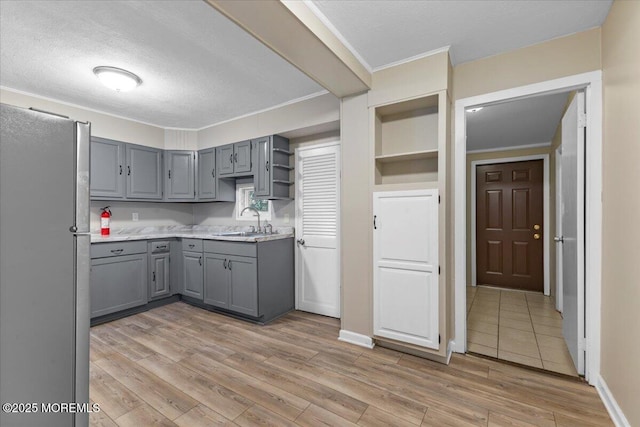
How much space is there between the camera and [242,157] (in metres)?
3.67

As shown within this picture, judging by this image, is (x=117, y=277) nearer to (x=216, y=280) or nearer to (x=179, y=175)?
(x=216, y=280)

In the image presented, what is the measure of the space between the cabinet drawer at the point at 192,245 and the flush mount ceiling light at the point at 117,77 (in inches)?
71.8

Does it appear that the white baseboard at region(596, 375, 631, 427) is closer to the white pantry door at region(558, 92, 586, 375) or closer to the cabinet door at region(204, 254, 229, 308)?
the white pantry door at region(558, 92, 586, 375)

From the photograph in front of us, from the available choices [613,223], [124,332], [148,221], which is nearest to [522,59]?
[613,223]

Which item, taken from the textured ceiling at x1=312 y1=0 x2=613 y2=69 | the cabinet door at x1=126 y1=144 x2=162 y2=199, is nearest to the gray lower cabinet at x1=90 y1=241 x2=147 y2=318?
the cabinet door at x1=126 y1=144 x2=162 y2=199

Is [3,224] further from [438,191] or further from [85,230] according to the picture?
[438,191]

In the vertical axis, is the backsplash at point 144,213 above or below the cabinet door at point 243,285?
above

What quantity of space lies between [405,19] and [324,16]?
21.2 inches

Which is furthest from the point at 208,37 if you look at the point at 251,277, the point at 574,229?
the point at 574,229

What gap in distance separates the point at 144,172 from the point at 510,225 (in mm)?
5675

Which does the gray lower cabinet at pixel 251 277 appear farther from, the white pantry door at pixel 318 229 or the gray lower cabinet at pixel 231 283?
the white pantry door at pixel 318 229

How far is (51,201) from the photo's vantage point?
3.48 feet

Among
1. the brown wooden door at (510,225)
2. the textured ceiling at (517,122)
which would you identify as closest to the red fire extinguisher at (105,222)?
the textured ceiling at (517,122)

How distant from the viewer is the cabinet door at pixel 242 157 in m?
3.61
